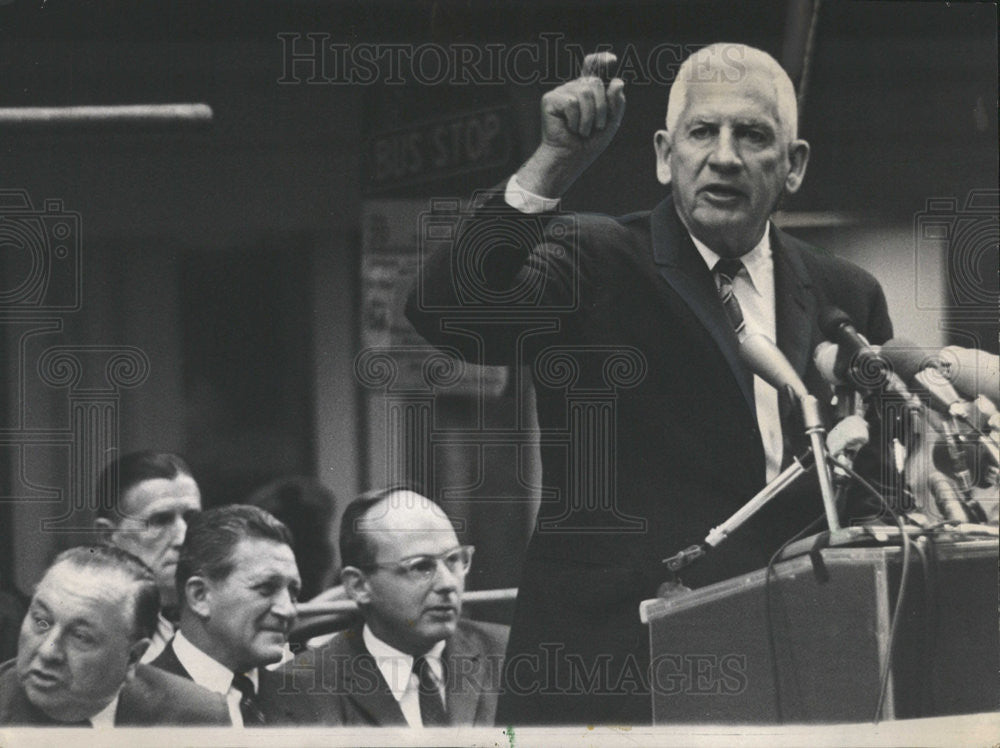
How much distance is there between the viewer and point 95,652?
4875 mm

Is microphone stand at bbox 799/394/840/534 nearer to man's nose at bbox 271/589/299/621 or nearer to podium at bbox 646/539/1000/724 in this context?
podium at bbox 646/539/1000/724

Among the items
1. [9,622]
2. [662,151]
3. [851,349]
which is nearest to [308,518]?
[9,622]

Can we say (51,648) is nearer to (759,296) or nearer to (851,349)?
(759,296)

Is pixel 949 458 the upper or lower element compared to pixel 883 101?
lower

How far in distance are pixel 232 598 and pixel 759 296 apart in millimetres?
2251

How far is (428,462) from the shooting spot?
4910mm

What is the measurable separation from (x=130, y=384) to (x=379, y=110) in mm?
1375

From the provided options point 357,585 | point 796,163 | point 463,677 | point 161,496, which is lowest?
point 463,677

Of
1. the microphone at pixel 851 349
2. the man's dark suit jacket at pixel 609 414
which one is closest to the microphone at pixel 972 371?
the microphone at pixel 851 349

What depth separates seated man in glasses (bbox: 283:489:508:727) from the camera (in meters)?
4.88

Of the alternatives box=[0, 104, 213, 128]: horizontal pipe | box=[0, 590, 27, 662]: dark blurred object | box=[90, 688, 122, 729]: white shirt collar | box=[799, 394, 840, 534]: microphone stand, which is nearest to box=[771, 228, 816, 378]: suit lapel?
box=[799, 394, 840, 534]: microphone stand

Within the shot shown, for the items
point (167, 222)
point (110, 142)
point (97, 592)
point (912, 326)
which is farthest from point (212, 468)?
point (912, 326)

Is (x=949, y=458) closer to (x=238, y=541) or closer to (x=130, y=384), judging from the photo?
(x=238, y=541)

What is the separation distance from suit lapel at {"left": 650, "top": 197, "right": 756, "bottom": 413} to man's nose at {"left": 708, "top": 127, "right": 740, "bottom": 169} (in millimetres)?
221
